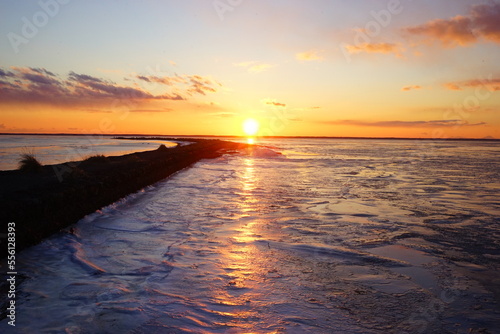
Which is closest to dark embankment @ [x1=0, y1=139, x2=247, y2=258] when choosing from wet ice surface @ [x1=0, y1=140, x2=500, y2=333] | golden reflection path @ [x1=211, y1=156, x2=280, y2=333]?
wet ice surface @ [x1=0, y1=140, x2=500, y2=333]

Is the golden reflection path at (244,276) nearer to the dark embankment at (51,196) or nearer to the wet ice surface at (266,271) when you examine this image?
the wet ice surface at (266,271)

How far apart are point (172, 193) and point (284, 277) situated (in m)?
9.29

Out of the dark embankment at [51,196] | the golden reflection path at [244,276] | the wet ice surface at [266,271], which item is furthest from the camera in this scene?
the dark embankment at [51,196]

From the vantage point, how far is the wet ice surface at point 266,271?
4133 millimetres

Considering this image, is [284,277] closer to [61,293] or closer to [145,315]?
[145,315]

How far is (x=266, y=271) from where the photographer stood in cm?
570

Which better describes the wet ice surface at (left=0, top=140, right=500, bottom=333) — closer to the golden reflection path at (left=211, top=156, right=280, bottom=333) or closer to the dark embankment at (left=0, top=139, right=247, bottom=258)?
the golden reflection path at (left=211, top=156, right=280, bottom=333)

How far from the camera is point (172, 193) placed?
13914 millimetres

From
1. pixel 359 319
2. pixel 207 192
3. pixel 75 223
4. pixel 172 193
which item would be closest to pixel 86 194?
pixel 75 223

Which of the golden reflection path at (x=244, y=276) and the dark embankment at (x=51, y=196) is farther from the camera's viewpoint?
the dark embankment at (x=51, y=196)

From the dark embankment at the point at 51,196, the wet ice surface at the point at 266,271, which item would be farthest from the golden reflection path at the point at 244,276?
the dark embankment at the point at 51,196

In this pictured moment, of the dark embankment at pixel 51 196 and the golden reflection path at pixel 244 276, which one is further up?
the dark embankment at pixel 51 196

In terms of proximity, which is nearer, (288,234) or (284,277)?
(284,277)

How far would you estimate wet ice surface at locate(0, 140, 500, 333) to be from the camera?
413cm
